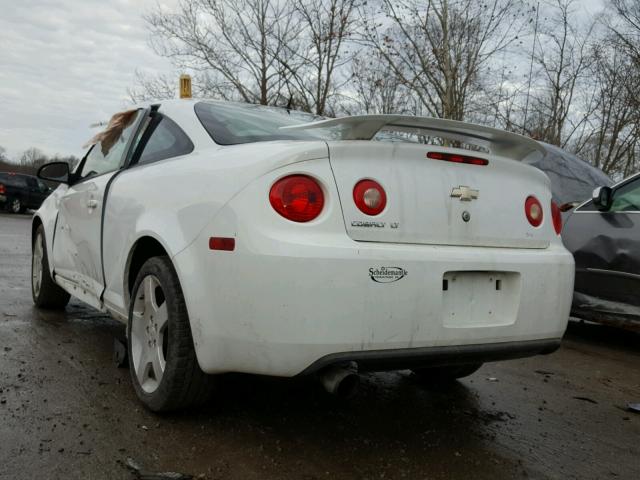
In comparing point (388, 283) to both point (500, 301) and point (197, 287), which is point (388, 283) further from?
point (197, 287)

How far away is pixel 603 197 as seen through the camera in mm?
4820

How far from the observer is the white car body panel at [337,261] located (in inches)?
83.0

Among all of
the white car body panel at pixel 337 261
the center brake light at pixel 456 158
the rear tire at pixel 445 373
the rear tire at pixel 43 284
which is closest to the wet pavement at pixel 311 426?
the rear tire at pixel 445 373

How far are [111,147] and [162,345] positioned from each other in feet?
5.71

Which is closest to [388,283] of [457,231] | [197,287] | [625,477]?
[457,231]

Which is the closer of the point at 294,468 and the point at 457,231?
the point at 294,468

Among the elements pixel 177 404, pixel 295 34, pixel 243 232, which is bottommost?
pixel 177 404

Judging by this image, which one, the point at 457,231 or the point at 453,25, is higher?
the point at 453,25

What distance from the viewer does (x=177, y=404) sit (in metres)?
2.54

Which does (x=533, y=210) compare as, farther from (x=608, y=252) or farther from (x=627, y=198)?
(x=627, y=198)

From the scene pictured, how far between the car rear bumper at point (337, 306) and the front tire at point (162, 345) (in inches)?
5.7

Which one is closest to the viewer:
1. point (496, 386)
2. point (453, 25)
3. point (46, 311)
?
point (496, 386)

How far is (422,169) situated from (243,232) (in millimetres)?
794

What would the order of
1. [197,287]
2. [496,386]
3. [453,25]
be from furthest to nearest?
[453,25] → [496,386] → [197,287]
